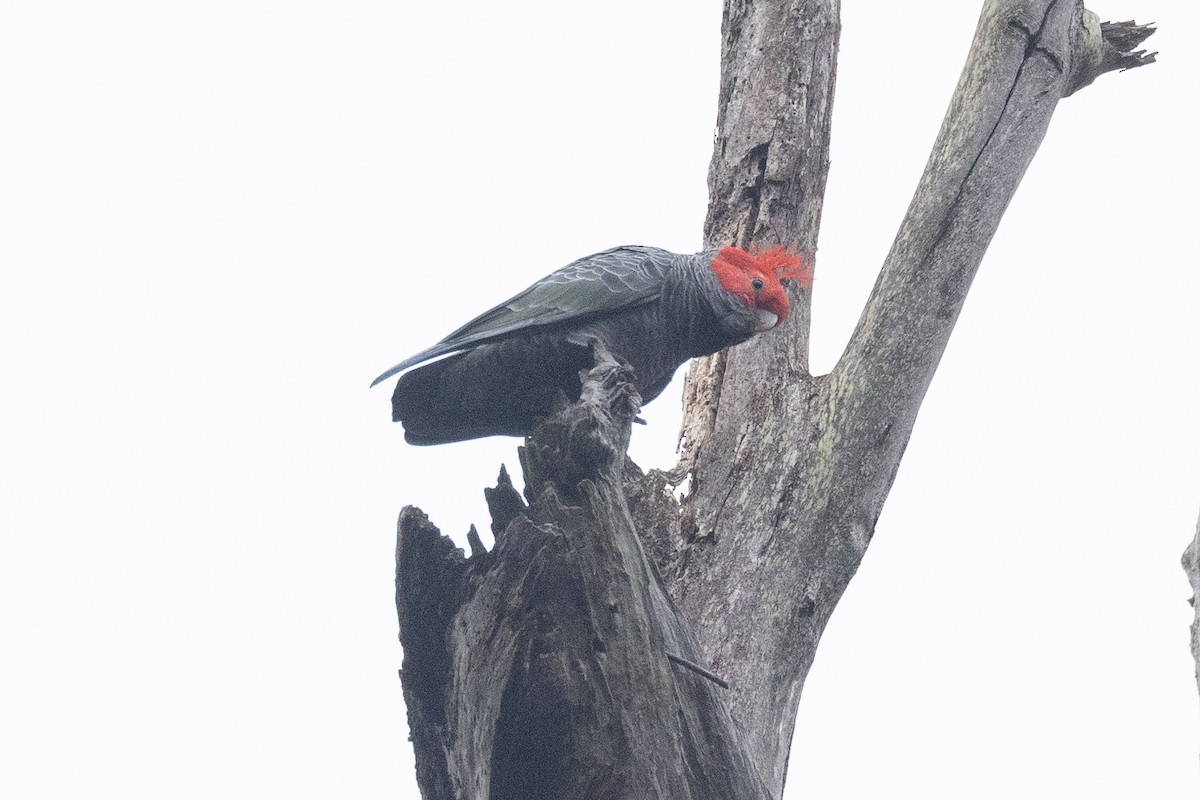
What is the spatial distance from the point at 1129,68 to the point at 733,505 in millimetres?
3047

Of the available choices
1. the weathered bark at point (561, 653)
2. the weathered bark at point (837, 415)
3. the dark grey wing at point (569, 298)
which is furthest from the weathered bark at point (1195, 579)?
the dark grey wing at point (569, 298)

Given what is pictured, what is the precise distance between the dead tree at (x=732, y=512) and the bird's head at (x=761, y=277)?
28 cm

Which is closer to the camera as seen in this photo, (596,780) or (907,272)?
(596,780)

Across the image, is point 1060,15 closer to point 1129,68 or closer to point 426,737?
point 1129,68

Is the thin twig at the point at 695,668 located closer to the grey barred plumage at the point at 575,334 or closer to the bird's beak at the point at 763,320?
the grey barred plumage at the point at 575,334

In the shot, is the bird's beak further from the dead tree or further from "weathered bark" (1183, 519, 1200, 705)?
"weathered bark" (1183, 519, 1200, 705)

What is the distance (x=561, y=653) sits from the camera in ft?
11.9

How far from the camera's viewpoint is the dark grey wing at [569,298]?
5.20m

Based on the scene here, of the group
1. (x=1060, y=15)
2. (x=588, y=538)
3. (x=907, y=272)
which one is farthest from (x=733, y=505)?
(x=1060, y=15)

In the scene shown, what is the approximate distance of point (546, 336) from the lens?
5234 mm

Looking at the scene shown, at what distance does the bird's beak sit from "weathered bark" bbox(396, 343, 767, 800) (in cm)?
180

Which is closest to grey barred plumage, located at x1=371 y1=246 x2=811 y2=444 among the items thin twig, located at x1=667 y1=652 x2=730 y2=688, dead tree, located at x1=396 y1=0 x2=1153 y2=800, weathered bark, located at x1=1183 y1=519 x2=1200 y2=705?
dead tree, located at x1=396 y1=0 x2=1153 y2=800

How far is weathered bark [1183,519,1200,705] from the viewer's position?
4113mm

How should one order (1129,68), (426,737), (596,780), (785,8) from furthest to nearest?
(785,8), (1129,68), (426,737), (596,780)
